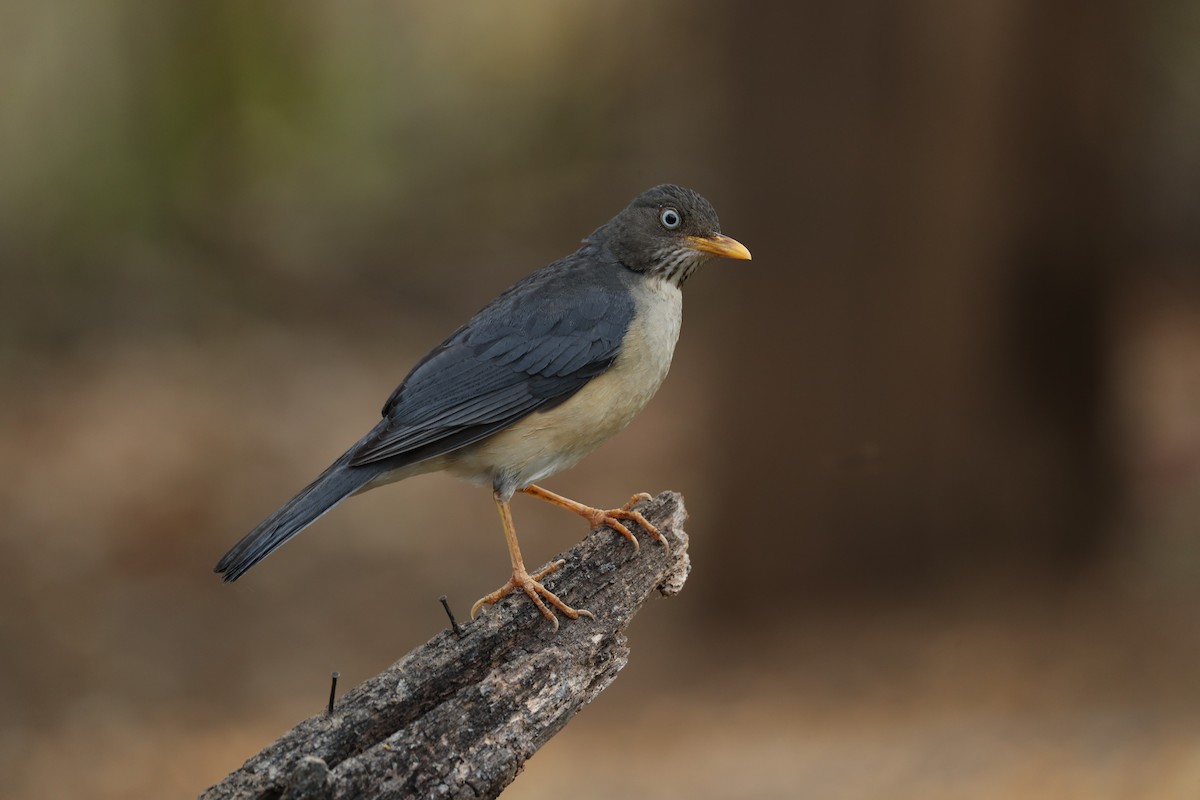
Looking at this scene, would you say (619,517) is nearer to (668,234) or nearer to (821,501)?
(668,234)

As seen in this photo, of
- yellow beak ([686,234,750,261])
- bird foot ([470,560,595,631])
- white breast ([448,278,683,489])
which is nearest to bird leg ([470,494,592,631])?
bird foot ([470,560,595,631])

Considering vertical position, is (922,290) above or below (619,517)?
above

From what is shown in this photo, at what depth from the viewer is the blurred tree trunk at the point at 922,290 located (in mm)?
8273

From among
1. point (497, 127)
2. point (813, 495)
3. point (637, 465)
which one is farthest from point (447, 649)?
point (497, 127)

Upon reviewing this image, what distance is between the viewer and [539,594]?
176 inches

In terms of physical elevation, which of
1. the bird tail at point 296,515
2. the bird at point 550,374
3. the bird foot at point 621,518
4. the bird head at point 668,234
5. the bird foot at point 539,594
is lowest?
the bird foot at point 539,594

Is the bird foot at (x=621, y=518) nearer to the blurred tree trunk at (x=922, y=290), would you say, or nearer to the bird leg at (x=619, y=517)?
the bird leg at (x=619, y=517)

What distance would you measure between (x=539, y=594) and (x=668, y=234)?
174 cm

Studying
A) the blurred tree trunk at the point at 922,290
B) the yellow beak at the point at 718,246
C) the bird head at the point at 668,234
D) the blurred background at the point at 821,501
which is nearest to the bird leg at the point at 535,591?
the bird head at the point at 668,234

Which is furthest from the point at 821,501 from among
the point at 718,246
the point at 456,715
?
the point at 456,715

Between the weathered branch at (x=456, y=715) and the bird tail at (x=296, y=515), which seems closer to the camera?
the weathered branch at (x=456, y=715)

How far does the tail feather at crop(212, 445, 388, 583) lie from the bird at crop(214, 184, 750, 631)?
0.04 ft

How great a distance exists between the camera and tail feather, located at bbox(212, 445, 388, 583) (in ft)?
13.8

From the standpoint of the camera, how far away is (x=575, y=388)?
16.9ft
